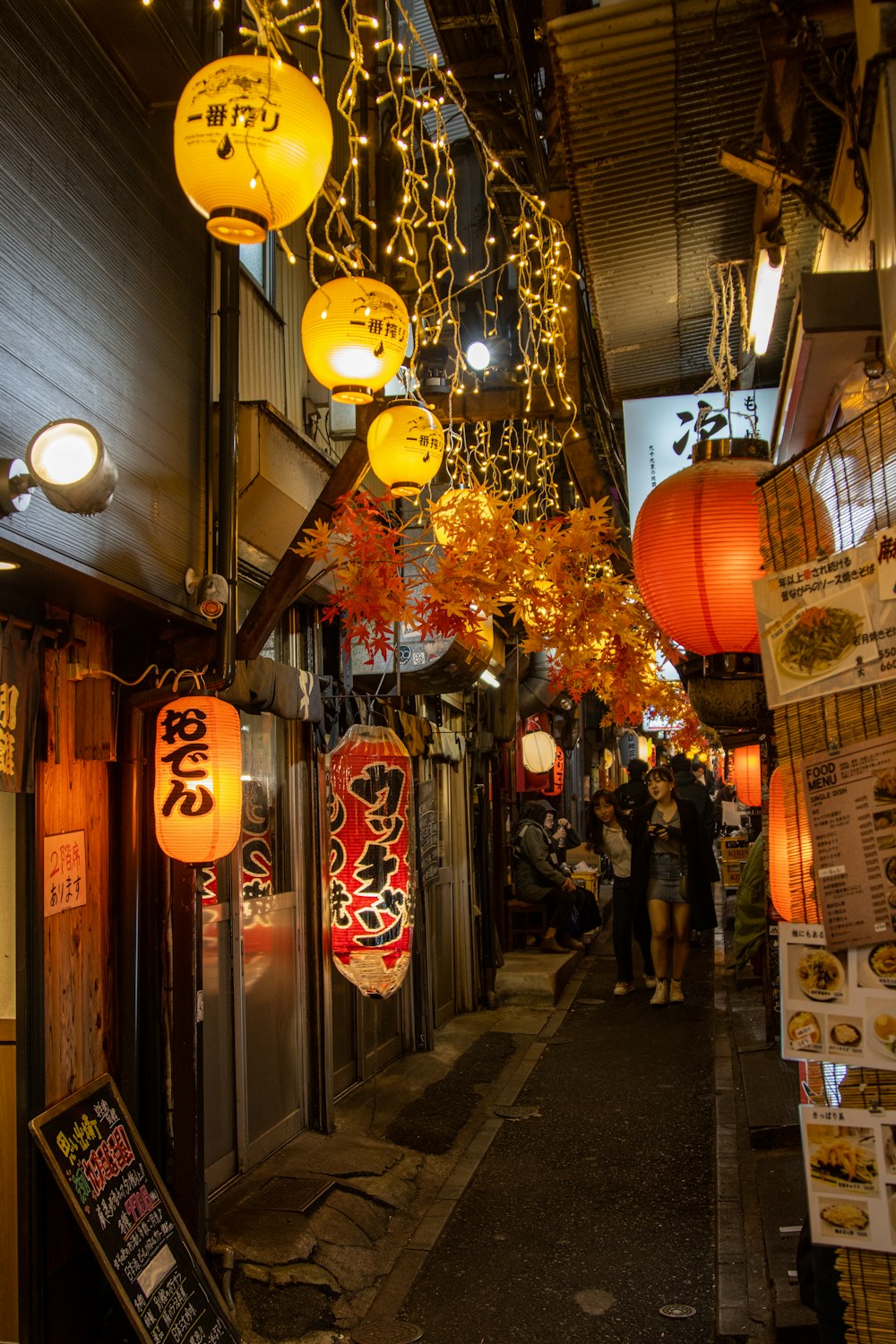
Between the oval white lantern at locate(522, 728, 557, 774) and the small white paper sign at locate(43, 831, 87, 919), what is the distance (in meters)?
15.9

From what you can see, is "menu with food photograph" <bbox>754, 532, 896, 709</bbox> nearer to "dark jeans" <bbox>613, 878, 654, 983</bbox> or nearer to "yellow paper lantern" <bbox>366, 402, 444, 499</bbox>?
"yellow paper lantern" <bbox>366, 402, 444, 499</bbox>

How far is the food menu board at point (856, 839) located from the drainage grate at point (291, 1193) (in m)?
5.65

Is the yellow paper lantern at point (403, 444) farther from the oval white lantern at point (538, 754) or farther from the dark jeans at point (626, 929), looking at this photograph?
the oval white lantern at point (538, 754)

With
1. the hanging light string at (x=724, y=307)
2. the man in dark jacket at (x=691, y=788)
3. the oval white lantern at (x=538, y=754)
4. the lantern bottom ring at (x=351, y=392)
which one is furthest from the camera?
the man in dark jacket at (x=691, y=788)

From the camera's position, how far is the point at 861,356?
6.63 m

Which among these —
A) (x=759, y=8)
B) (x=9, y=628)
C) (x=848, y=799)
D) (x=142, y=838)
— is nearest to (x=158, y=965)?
(x=142, y=838)

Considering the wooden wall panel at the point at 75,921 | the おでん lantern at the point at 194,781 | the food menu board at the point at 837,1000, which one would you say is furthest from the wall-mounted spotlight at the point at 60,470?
the food menu board at the point at 837,1000

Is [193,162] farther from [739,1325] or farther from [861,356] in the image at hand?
[739,1325]

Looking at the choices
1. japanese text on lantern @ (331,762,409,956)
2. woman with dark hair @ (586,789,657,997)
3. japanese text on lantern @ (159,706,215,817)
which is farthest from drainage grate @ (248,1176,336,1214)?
woman with dark hair @ (586,789,657,997)

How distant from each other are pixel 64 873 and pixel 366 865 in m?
3.14

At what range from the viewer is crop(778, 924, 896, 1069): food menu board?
4.02 m

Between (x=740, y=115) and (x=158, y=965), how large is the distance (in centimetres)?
777

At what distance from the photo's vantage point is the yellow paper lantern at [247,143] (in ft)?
16.3

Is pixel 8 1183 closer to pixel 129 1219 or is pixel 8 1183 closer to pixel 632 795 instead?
pixel 129 1219
